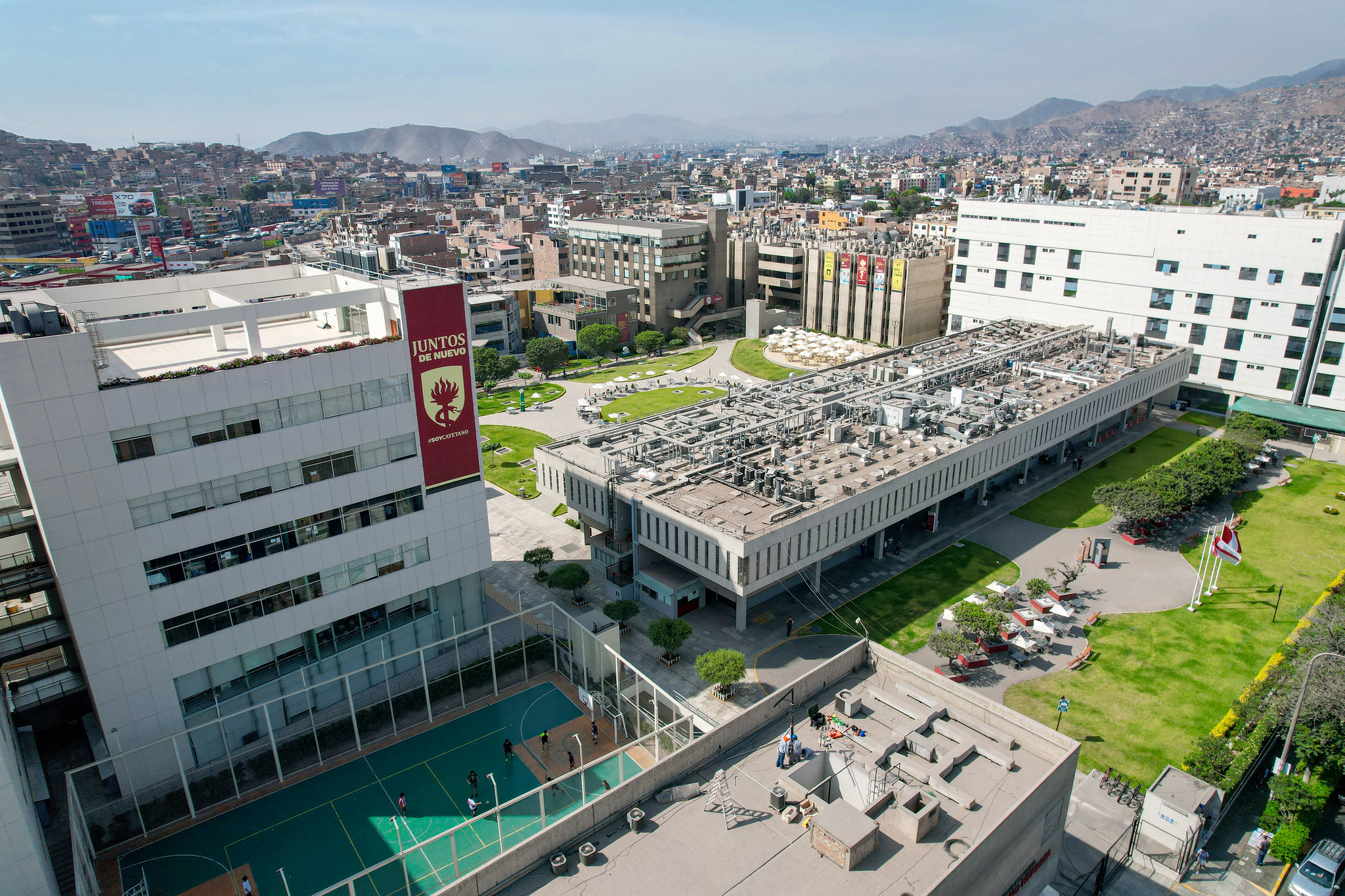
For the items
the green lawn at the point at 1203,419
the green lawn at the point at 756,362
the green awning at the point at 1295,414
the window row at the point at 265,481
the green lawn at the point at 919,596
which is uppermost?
the window row at the point at 265,481

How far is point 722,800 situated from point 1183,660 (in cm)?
3628

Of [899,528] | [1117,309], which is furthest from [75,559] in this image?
[1117,309]

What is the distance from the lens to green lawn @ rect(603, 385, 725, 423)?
91.6 metres

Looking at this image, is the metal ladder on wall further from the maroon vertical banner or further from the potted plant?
the maroon vertical banner

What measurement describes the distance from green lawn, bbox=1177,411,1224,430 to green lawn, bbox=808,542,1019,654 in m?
44.4

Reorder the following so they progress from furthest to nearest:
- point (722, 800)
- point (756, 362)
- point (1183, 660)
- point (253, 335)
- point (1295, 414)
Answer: point (756, 362) < point (1295, 414) < point (1183, 660) < point (253, 335) < point (722, 800)

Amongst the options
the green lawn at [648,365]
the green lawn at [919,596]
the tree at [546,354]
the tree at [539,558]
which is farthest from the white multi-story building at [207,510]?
Result: the green lawn at [648,365]

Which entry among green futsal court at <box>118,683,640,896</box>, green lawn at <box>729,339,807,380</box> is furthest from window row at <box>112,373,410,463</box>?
green lawn at <box>729,339,807,380</box>

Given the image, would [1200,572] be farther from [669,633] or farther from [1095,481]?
[669,633]

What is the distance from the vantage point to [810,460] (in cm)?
5791

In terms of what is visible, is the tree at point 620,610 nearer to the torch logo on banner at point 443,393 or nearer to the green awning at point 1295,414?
the torch logo on banner at point 443,393

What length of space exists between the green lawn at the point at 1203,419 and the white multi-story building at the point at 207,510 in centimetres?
8130

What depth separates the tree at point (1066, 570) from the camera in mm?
52812

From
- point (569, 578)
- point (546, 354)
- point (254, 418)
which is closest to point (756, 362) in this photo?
point (546, 354)
